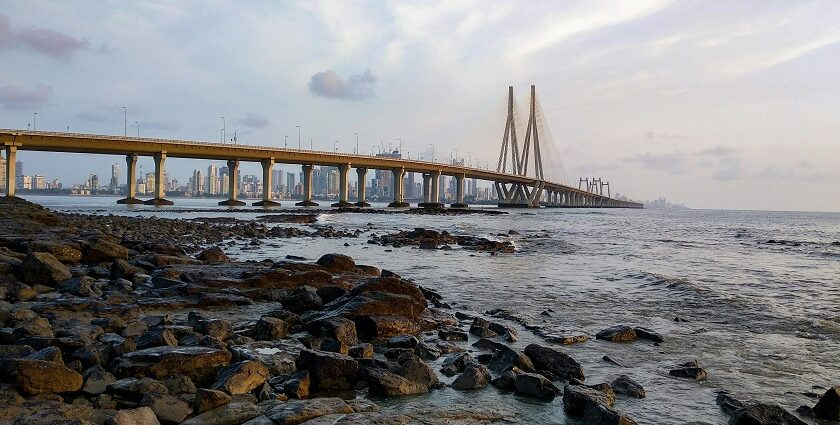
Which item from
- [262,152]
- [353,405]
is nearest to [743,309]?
[353,405]

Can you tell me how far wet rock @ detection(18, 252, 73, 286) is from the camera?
37.6 ft

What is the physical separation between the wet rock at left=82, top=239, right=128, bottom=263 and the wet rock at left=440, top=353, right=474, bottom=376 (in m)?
12.2

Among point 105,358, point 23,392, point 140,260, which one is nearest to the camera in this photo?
point 23,392

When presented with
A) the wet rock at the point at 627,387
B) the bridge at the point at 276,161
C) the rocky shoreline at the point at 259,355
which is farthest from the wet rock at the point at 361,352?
the bridge at the point at 276,161

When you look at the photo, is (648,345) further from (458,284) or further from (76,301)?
(76,301)

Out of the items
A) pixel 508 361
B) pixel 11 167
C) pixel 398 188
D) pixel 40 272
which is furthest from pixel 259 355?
pixel 398 188

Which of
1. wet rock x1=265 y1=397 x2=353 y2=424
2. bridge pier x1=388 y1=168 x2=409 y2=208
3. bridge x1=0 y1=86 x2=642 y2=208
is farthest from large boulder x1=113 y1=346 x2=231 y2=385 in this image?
bridge pier x1=388 y1=168 x2=409 y2=208

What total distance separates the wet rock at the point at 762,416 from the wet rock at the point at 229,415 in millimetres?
4938

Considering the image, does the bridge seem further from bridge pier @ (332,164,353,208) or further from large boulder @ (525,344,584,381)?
large boulder @ (525,344,584,381)

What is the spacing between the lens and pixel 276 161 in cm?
9225

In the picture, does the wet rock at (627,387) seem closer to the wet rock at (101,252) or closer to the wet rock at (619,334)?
the wet rock at (619,334)

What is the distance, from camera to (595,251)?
92.8 feet

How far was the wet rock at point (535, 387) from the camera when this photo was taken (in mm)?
6270

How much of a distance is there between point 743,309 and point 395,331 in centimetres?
889
